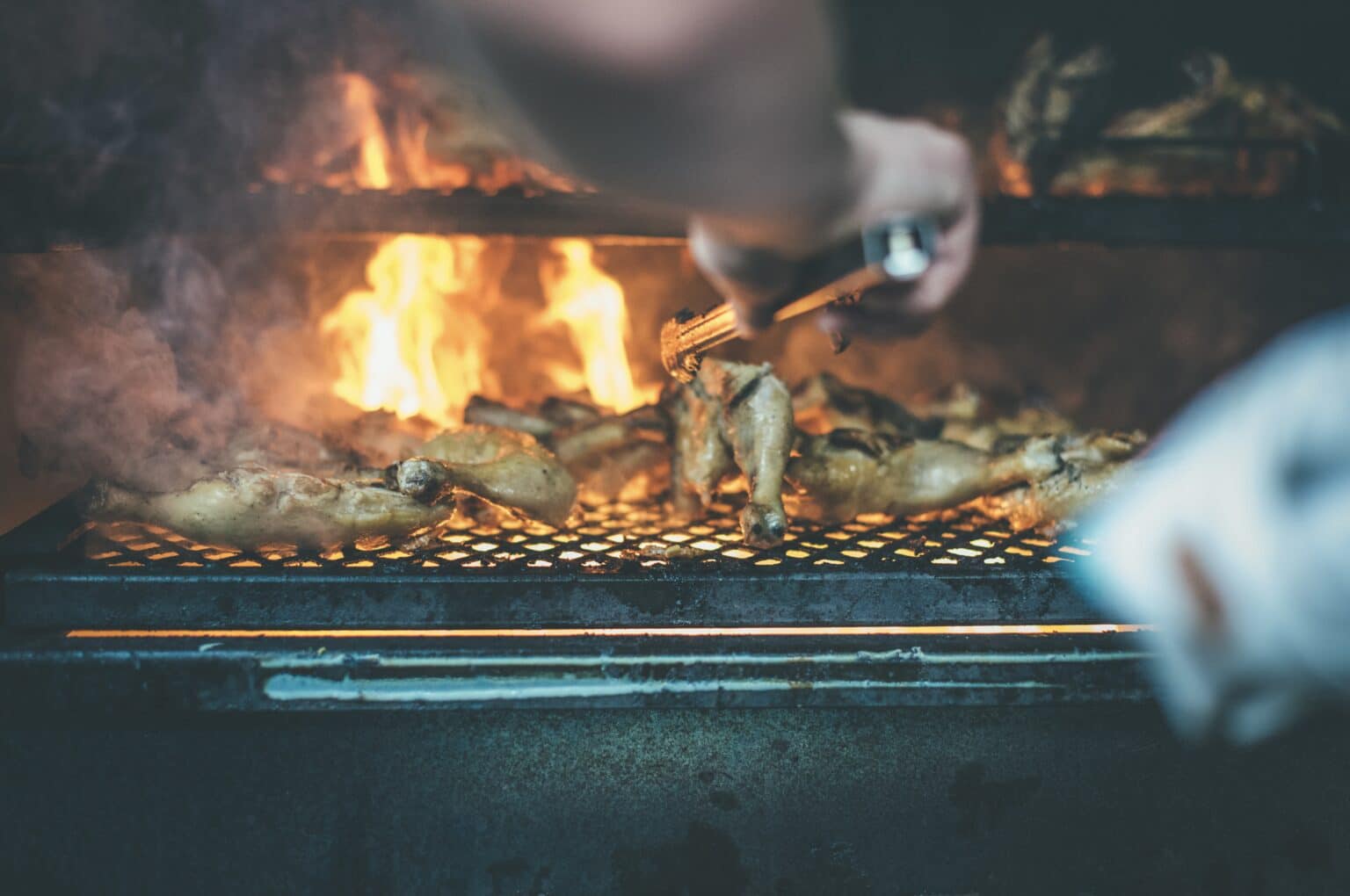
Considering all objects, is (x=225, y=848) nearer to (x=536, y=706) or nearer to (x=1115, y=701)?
(x=536, y=706)

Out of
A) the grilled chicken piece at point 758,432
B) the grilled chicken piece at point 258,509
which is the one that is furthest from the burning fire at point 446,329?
the grilled chicken piece at point 258,509

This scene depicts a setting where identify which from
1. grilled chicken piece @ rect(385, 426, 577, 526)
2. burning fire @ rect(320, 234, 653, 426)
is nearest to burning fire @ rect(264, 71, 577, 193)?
burning fire @ rect(320, 234, 653, 426)

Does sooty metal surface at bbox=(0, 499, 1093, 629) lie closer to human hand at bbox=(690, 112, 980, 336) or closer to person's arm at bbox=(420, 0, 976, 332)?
human hand at bbox=(690, 112, 980, 336)

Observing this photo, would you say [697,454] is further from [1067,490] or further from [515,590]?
[1067,490]

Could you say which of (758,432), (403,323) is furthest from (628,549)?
(403,323)

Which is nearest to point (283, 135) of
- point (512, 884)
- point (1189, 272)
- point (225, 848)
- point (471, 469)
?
point (471, 469)

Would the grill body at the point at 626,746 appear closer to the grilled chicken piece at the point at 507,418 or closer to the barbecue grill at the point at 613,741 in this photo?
the barbecue grill at the point at 613,741

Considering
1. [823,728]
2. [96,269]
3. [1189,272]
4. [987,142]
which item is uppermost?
[987,142]
